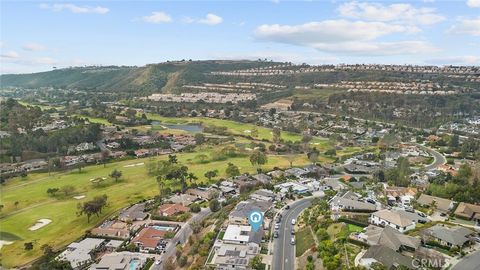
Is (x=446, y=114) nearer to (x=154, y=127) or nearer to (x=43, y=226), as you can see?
(x=154, y=127)

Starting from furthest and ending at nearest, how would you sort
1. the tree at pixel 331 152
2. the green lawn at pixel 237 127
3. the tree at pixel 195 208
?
the green lawn at pixel 237 127 → the tree at pixel 331 152 → the tree at pixel 195 208

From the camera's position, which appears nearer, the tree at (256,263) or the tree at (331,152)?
the tree at (256,263)

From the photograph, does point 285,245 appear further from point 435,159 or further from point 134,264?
point 435,159

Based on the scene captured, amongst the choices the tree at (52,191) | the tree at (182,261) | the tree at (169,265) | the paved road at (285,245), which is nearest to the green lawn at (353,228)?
the paved road at (285,245)

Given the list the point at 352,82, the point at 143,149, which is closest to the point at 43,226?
the point at 143,149

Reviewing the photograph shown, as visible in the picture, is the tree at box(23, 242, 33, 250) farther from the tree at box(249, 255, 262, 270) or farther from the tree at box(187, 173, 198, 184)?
the tree at box(187, 173, 198, 184)

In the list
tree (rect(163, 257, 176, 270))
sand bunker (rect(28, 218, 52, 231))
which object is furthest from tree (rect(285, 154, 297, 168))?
sand bunker (rect(28, 218, 52, 231))

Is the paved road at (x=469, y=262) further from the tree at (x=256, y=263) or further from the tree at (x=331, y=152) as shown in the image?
the tree at (x=331, y=152)
